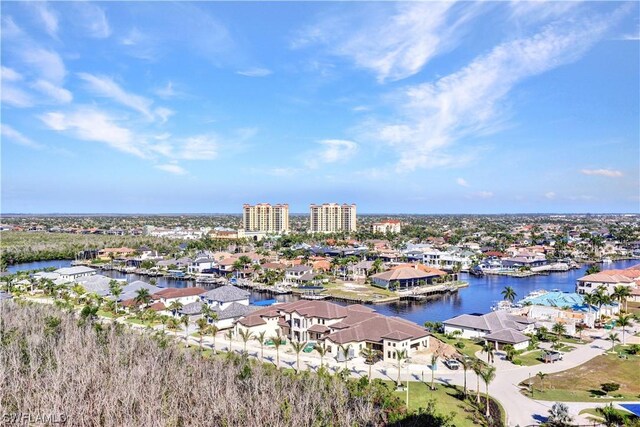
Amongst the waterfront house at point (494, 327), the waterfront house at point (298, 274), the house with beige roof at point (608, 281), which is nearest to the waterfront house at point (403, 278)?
the waterfront house at point (298, 274)

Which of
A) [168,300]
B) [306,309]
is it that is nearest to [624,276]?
[306,309]

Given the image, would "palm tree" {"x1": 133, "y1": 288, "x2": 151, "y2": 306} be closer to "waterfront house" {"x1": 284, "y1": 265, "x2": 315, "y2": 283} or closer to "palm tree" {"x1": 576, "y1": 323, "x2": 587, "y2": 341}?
"waterfront house" {"x1": 284, "y1": 265, "x2": 315, "y2": 283}

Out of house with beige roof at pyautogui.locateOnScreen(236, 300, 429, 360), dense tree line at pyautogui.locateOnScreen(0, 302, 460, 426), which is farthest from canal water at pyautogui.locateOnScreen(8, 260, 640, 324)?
dense tree line at pyautogui.locateOnScreen(0, 302, 460, 426)

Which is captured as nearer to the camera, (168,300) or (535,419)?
(535,419)

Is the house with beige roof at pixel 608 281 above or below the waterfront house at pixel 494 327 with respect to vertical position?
above

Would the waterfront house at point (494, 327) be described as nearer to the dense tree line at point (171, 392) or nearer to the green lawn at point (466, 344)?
the green lawn at point (466, 344)

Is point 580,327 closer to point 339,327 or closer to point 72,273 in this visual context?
point 339,327

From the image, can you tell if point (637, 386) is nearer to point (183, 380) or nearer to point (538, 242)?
point (183, 380)
